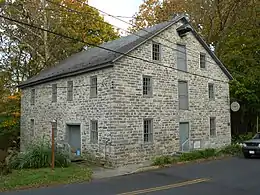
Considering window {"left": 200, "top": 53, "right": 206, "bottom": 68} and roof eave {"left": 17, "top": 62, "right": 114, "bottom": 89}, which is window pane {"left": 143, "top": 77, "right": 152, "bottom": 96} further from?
window {"left": 200, "top": 53, "right": 206, "bottom": 68}

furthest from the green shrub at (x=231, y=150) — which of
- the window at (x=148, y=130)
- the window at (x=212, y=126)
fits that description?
the window at (x=148, y=130)

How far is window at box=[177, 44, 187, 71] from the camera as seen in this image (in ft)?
65.8

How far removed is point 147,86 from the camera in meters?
18.0

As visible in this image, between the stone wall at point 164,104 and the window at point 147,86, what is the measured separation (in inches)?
10.2

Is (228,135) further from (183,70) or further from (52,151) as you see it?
(52,151)

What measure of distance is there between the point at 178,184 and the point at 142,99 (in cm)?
709

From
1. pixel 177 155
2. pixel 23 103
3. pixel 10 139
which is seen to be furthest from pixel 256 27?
pixel 10 139

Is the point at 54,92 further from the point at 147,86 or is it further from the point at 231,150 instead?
the point at 231,150

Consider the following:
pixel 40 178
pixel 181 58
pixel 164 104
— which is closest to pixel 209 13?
pixel 181 58

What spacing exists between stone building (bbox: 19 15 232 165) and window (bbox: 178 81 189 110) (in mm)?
67

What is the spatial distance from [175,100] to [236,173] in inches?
282

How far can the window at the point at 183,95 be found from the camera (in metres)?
19.8

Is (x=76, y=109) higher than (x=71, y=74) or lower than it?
lower

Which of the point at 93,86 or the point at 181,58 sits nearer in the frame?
the point at 93,86
